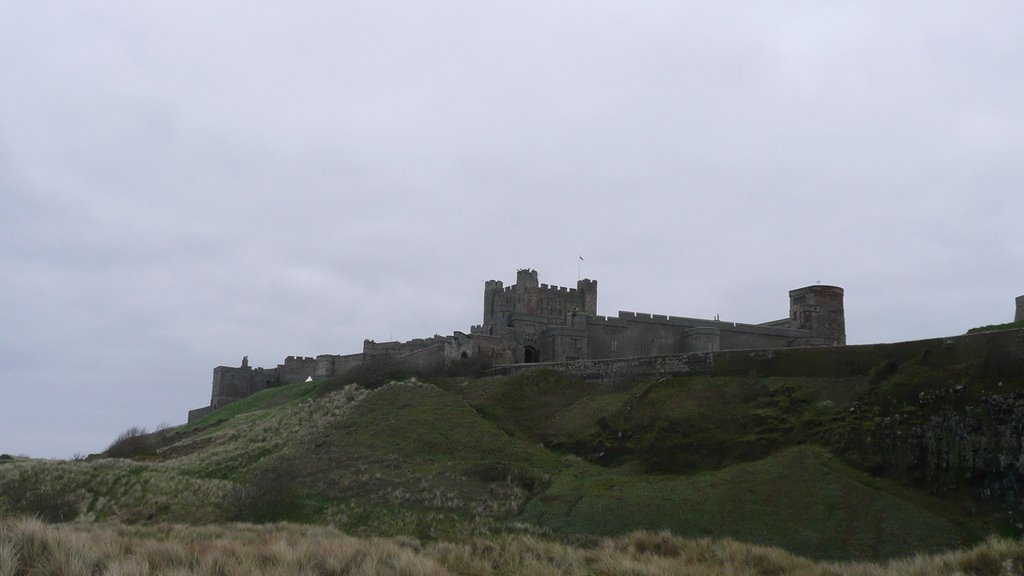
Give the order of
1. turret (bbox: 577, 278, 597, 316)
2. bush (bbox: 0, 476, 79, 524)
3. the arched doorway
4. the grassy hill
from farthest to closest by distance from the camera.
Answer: turret (bbox: 577, 278, 597, 316)
the arched doorway
bush (bbox: 0, 476, 79, 524)
the grassy hill

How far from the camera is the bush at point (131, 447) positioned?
175 feet

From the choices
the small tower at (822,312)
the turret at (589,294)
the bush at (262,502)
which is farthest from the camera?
the turret at (589,294)

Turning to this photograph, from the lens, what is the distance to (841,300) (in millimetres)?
57844

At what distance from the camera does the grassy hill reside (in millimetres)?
24078

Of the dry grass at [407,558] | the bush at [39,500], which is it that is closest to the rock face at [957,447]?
the dry grass at [407,558]

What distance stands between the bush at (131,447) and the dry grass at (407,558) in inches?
1466

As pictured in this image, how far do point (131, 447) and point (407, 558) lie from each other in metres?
48.2

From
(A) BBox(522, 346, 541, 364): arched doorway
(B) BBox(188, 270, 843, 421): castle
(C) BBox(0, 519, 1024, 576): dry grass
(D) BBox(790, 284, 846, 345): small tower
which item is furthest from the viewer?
(D) BBox(790, 284, 846, 345): small tower

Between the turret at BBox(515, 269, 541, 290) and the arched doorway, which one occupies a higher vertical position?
the turret at BBox(515, 269, 541, 290)

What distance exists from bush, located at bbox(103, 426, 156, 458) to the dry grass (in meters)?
37.2

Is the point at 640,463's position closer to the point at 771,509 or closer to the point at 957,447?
the point at 771,509

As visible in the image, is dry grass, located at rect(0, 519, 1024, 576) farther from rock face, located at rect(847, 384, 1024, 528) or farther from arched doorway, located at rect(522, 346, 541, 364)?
arched doorway, located at rect(522, 346, 541, 364)

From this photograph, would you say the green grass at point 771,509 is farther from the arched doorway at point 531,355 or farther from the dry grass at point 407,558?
the arched doorway at point 531,355

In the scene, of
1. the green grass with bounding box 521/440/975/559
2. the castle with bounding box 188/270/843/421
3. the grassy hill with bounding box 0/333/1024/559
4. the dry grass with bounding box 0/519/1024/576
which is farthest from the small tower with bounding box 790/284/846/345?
the dry grass with bounding box 0/519/1024/576
